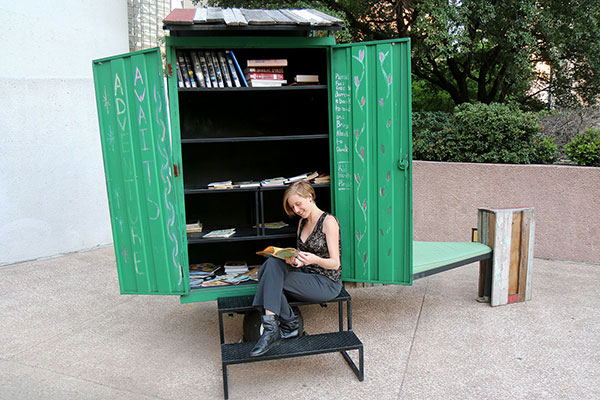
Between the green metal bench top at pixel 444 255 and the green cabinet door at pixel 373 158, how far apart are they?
34 cm

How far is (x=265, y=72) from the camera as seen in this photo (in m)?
3.90

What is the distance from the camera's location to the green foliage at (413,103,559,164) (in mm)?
6230

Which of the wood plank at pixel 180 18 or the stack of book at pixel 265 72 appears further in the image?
the stack of book at pixel 265 72

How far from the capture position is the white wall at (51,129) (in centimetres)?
593

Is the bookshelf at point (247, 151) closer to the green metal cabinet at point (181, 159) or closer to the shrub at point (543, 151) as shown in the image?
the green metal cabinet at point (181, 159)

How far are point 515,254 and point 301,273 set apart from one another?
224cm

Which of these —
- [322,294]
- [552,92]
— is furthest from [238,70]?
[552,92]

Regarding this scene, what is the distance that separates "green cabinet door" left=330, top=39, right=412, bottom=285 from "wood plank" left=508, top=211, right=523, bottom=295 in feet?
4.38

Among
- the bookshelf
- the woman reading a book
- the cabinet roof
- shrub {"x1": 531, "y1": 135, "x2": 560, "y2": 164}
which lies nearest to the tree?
shrub {"x1": 531, "y1": 135, "x2": 560, "y2": 164}

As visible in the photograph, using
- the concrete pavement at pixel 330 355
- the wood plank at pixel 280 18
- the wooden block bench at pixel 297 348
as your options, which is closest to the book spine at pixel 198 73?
the wood plank at pixel 280 18

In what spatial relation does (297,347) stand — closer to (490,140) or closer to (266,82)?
(266,82)

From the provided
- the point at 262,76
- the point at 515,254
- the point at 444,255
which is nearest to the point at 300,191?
the point at 262,76

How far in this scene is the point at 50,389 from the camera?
10.7ft

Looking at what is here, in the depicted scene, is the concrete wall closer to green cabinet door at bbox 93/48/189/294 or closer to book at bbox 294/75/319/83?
book at bbox 294/75/319/83
